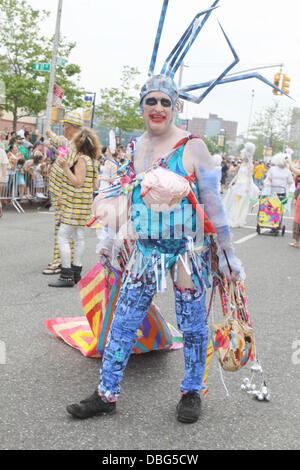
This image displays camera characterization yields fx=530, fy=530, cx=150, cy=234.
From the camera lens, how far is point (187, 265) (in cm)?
292

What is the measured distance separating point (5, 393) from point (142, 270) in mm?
1150

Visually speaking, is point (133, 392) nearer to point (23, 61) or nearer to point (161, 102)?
point (161, 102)

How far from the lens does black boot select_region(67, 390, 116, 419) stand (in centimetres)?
290

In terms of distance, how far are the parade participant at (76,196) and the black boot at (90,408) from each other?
307cm

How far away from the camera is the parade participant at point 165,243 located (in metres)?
2.90

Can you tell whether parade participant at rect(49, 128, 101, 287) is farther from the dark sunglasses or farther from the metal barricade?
the metal barricade

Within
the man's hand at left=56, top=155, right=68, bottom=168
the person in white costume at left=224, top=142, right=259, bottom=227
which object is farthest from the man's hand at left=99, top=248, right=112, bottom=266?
the person in white costume at left=224, top=142, right=259, bottom=227

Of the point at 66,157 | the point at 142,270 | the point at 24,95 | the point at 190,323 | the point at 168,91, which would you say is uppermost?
the point at 24,95

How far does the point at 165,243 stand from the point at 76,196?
3.15 metres

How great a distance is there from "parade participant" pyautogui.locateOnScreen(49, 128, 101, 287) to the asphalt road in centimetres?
38

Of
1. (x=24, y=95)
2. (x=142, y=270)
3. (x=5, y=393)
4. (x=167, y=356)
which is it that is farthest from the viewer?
Result: (x=24, y=95)

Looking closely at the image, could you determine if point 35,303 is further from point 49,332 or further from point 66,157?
point 66,157

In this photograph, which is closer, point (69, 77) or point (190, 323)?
point (190, 323)

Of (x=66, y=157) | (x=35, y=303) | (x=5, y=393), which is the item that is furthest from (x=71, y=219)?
(x=5, y=393)
